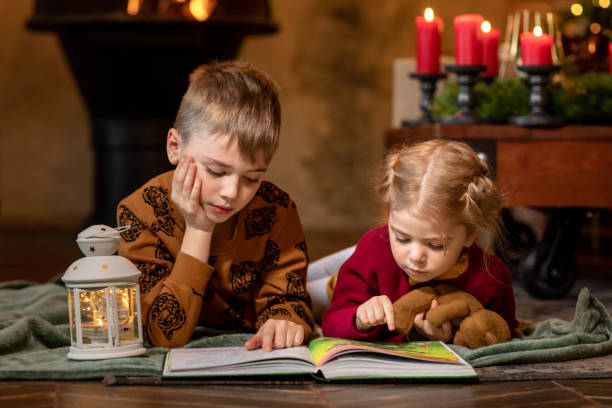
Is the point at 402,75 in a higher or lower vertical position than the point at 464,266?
higher

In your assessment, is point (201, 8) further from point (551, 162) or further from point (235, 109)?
point (235, 109)

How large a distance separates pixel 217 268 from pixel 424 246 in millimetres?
443

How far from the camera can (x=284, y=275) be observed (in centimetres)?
171

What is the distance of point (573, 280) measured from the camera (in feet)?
8.31

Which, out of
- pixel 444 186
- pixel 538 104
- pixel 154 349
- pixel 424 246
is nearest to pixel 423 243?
pixel 424 246

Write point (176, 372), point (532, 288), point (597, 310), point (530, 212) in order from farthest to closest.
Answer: point (530, 212)
point (532, 288)
point (597, 310)
point (176, 372)

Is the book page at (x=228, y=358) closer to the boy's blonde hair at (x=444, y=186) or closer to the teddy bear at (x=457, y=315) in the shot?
the teddy bear at (x=457, y=315)

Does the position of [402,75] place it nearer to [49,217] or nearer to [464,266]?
[464,266]

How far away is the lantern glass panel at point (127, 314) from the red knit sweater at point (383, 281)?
376 millimetres

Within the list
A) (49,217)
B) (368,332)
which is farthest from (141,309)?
(49,217)

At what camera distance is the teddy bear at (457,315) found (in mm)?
1537

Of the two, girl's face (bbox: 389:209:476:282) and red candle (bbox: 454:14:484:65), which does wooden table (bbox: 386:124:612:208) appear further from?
girl's face (bbox: 389:209:476:282)

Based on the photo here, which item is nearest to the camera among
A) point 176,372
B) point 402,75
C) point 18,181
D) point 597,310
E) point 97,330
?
point 176,372

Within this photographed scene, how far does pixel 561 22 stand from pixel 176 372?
249 cm
